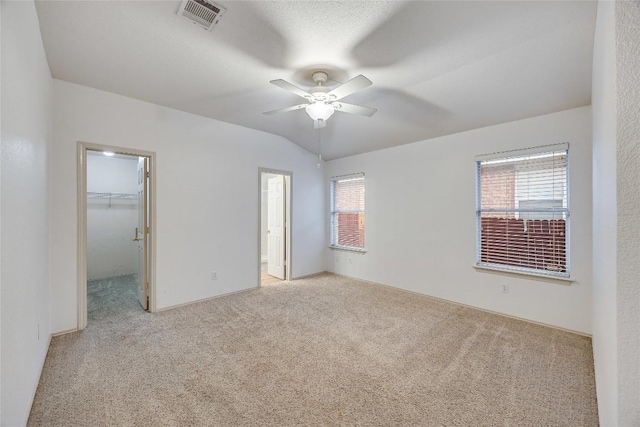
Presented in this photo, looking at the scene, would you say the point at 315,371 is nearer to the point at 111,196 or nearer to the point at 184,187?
the point at 184,187

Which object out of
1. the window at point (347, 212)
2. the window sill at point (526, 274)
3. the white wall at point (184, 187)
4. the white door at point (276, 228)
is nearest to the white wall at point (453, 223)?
the window sill at point (526, 274)

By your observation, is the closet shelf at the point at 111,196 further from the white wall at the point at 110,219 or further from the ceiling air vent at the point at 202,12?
the ceiling air vent at the point at 202,12

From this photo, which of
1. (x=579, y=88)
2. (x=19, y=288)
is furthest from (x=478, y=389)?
(x=19, y=288)

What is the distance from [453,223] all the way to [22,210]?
436cm

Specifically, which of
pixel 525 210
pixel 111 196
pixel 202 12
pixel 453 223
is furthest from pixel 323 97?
pixel 111 196

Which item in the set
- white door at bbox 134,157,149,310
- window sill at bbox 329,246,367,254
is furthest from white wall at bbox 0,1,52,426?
window sill at bbox 329,246,367,254

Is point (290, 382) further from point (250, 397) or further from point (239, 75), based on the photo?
point (239, 75)

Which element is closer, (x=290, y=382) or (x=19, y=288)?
(x=19, y=288)

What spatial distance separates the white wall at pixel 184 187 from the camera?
2.94 meters

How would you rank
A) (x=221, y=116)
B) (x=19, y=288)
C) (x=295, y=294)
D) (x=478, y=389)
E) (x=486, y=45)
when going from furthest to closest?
(x=295, y=294) < (x=221, y=116) < (x=486, y=45) < (x=478, y=389) < (x=19, y=288)

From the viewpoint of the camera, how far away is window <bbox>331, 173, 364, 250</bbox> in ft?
17.4

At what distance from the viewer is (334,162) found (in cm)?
569

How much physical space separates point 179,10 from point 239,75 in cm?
88

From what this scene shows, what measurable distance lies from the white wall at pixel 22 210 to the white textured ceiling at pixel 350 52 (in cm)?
44
